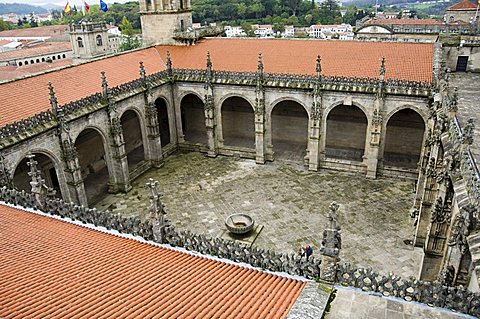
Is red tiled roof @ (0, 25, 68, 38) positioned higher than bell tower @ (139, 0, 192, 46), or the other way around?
bell tower @ (139, 0, 192, 46)

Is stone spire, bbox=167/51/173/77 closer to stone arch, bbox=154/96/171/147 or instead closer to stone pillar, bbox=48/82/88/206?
stone arch, bbox=154/96/171/147

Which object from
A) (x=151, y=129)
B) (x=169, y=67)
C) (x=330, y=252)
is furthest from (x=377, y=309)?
(x=169, y=67)

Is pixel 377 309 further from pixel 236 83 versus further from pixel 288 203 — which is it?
pixel 236 83

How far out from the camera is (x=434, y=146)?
19172 millimetres

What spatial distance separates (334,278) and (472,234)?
4.23m

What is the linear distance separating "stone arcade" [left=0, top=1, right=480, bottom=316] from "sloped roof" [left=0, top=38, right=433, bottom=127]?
0.10 m

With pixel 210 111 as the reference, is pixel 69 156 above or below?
above

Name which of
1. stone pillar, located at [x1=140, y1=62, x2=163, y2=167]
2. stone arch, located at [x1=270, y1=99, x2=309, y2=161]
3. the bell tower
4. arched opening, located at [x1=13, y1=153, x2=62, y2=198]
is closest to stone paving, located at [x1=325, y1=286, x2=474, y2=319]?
arched opening, located at [x1=13, y1=153, x2=62, y2=198]

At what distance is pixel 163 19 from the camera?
117 feet

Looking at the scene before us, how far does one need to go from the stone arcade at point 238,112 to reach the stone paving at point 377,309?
757cm

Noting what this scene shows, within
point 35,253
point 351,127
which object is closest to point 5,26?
point 351,127

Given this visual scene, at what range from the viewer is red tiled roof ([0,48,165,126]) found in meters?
21.8

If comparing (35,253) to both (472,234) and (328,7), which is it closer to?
(472,234)

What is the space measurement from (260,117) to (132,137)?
12.3 meters
